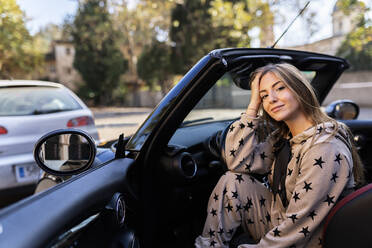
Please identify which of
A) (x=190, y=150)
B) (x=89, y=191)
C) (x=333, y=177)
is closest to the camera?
(x=89, y=191)

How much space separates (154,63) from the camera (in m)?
25.2

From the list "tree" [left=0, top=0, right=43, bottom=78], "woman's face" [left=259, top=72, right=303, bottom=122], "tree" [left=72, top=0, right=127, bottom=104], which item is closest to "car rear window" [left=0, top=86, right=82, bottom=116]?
"tree" [left=0, top=0, right=43, bottom=78]

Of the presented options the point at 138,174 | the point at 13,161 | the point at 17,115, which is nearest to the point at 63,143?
the point at 138,174

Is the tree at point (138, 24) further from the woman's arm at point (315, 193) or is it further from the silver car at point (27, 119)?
the woman's arm at point (315, 193)

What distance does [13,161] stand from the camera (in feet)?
11.5

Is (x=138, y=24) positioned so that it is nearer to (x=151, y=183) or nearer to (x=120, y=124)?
(x=120, y=124)

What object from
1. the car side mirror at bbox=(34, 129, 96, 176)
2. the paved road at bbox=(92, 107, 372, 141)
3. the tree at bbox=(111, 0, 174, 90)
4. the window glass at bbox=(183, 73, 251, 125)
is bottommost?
the paved road at bbox=(92, 107, 372, 141)

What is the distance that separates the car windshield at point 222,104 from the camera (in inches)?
85.2

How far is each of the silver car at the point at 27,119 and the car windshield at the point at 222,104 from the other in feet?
7.80

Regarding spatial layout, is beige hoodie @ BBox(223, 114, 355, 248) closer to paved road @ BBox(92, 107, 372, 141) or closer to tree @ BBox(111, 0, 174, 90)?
paved road @ BBox(92, 107, 372, 141)

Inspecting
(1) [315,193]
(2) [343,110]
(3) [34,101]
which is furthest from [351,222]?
Result: (3) [34,101]

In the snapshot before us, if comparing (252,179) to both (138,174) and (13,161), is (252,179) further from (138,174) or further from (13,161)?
(13,161)

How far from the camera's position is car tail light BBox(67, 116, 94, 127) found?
425 centimetres

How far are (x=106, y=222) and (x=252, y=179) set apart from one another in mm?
876
